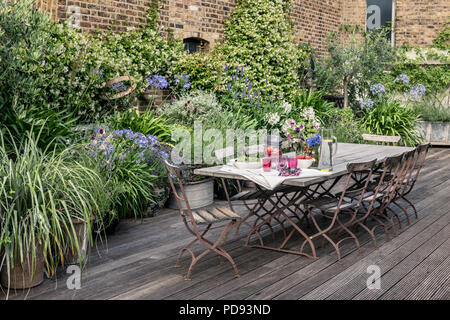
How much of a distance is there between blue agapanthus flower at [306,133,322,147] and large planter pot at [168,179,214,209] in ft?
6.44

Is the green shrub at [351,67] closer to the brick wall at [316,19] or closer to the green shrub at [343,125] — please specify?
the brick wall at [316,19]

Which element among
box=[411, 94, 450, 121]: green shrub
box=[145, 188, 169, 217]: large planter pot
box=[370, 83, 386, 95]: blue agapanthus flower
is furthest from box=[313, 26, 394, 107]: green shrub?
box=[145, 188, 169, 217]: large planter pot

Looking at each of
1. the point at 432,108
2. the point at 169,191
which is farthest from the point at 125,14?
the point at 432,108

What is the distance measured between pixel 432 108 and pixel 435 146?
0.98 meters

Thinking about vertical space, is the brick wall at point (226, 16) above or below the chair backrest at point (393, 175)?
above

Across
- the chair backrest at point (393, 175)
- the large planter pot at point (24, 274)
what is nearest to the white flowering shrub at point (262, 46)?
the chair backrest at point (393, 175)

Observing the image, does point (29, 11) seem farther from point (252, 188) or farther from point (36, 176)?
point (252, 188)

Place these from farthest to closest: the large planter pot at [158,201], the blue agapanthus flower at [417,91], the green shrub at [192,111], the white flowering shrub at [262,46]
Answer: the blue agapanthus flower at [417,91] < the white flowering shrub at [262,46] < the green shrub at [192,111] < the large planter pot at [158,201]

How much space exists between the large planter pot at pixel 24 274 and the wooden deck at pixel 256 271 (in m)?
0.06

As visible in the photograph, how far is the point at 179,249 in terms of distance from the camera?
4449 millimetres

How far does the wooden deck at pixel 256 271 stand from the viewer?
344cm

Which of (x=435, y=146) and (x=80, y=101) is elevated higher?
(x=80, y=101)

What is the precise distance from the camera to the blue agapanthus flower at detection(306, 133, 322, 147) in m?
4.25

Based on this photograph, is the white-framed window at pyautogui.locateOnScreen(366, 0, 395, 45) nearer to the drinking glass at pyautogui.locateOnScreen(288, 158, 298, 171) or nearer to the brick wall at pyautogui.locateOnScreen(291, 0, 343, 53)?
the brick wall at pyautogui.locateOnScreen(291, 0, 343, 53)
